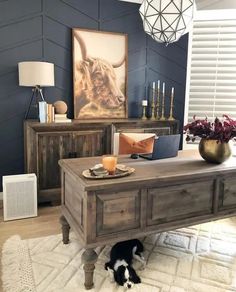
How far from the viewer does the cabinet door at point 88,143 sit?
339 cm

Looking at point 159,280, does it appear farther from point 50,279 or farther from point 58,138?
point 58,138

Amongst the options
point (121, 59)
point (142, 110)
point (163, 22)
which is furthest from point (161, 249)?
point (121, 59)

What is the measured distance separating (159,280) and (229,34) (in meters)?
3.39

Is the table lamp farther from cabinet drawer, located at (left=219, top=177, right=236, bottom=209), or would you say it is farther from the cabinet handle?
cabinet drawer, located at (left=219, top=177, right=236, bottom=209)

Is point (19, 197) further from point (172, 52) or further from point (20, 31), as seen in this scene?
point (172, 52)

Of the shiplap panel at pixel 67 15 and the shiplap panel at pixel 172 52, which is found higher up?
the shiplap panel at pixel 67 15

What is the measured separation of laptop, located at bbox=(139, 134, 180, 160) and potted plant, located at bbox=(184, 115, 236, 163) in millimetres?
150

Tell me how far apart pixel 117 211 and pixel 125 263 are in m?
0.45

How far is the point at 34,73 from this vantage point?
10.3 ft

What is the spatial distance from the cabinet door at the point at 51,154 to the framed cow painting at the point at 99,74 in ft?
1.89

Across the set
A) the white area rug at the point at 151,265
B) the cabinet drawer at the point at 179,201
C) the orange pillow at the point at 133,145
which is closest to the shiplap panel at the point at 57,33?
the orange pillow at the point at 133,145

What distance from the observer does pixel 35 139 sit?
3.18m

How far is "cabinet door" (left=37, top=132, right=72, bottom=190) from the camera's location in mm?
3230

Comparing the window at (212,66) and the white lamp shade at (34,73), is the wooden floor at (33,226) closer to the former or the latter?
the white lamp shade at (34,73)
